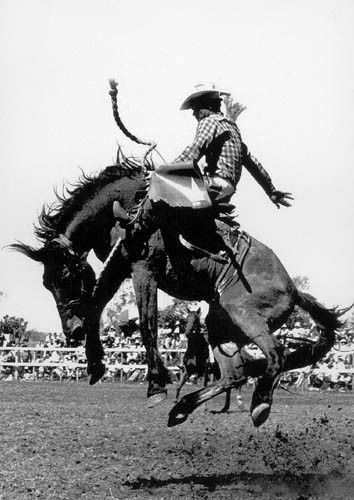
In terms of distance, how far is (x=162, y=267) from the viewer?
7.27m

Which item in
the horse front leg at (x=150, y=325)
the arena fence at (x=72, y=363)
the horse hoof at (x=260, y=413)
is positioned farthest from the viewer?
the arena fence at (x=72, y=363)

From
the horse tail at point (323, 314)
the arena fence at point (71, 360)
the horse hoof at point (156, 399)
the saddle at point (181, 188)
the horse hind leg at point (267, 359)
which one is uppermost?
the saddle at point (181, 188)

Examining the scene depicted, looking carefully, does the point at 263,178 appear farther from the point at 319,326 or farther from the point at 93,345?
the point at 93,345

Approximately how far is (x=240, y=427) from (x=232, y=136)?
614cm

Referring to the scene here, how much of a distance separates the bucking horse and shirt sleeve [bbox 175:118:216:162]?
21cm

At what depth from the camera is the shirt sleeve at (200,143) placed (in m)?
7.23

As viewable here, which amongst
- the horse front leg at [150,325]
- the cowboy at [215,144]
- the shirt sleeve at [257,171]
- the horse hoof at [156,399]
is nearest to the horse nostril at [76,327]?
the horse front leg at [150,325]

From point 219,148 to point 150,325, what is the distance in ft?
5.40

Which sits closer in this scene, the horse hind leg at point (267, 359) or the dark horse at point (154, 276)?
the horse hind leg at point (267, 359)

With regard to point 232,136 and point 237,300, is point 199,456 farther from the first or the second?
point 232,136

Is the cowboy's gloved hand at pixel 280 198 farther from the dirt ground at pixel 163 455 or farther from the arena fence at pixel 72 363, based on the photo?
the arena fence at pixel 72 363

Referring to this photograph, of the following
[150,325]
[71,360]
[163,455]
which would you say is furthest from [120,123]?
[71,360]

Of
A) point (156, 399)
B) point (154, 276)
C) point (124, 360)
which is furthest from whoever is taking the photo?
point (124, 360)

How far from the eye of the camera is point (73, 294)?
7.47 m
